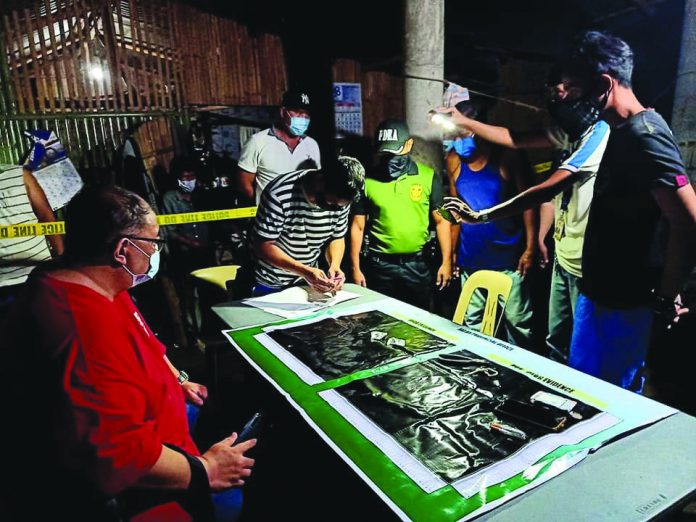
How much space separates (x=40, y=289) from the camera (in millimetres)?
1251

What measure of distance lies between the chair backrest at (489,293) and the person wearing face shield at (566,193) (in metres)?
0.50

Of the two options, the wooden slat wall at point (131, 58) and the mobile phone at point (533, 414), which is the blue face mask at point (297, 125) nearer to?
the wooden slat wall at point (131, 58)

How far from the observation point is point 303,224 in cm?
289

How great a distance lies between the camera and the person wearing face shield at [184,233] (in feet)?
15.3

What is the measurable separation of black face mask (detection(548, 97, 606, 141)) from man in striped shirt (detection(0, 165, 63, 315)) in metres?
3.67

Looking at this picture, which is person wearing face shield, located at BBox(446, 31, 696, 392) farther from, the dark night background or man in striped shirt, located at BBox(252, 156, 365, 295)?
the dark night background

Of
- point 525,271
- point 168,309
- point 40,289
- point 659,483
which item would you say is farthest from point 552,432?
point 168,309

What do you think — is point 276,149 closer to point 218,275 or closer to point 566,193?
point 218,275

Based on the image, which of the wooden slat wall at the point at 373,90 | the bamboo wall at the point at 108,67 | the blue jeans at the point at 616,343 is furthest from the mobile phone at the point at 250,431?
the wooden slat wall at the point at 373,90

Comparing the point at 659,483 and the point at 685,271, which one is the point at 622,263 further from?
the point at 659,483

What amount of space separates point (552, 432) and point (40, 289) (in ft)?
4.88

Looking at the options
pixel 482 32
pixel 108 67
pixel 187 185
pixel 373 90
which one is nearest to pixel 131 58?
pixel 108 67

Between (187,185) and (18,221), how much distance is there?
1.65 meters

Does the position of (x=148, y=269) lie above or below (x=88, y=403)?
above
